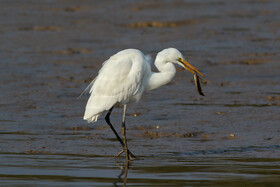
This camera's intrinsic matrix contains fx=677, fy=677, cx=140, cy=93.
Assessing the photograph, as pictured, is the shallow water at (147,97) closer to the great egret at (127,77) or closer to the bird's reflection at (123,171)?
the bird's reflection at (123,171)

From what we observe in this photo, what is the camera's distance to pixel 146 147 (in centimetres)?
832

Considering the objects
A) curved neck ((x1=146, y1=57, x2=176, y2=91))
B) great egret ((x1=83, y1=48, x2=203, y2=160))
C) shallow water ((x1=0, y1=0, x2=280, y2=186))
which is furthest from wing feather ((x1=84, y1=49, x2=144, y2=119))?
shallow water ((x1=0, y1=0, x2=280, y2=186))

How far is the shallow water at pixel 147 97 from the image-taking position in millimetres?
6988

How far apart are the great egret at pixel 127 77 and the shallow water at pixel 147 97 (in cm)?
56

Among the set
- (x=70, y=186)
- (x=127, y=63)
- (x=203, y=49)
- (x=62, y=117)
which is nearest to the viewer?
(x=70, y=186)

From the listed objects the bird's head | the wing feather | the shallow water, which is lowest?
the shallow water

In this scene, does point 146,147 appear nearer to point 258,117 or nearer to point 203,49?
point 258,117

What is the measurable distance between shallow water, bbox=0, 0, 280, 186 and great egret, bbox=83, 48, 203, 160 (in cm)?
56

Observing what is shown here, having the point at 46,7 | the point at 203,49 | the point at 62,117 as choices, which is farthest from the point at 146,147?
the point at 46,7

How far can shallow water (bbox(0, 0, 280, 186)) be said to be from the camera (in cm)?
699

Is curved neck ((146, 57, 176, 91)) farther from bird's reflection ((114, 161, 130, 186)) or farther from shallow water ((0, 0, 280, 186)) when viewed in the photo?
bird's reflection ((114, 161, 130, 186))

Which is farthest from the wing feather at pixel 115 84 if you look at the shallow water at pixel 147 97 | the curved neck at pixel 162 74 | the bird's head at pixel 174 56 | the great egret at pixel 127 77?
the shallow water at pixel 147 97

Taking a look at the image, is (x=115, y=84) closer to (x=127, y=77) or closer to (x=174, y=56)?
(x=127, y=77)

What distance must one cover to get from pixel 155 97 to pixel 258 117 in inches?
85.1
